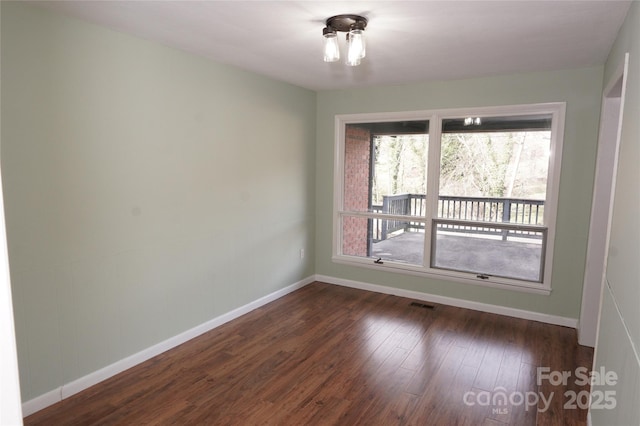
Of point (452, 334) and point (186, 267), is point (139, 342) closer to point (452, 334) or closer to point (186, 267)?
point (186, 267)

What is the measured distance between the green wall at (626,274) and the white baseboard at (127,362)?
288 centimetres

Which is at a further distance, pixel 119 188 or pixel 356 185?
pixel 356 185

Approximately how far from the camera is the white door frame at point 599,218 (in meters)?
3.03

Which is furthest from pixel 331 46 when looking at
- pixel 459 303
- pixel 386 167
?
pixel 459 303

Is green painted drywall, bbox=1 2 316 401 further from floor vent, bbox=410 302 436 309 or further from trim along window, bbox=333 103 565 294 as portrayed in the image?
floor vent, bbox=410 302 436 309

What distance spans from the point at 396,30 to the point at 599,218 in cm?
231

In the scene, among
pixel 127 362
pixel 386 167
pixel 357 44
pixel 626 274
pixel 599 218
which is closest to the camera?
pixel 626 274

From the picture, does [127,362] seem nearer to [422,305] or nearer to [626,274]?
[422,305]

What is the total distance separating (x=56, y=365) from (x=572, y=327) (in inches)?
167

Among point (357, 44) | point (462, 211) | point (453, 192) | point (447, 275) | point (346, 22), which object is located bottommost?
point (447, 275)

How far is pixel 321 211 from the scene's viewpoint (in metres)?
4.94

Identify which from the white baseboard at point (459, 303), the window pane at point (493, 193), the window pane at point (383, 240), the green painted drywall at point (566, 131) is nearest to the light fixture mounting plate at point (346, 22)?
the green painted drywall at point (566, 131)

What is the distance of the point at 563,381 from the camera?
9.00ft

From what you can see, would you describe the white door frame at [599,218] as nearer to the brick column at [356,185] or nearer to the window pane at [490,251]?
the window pane at [490,251]
